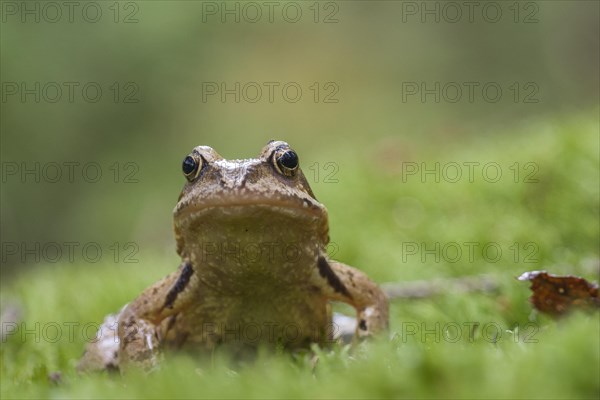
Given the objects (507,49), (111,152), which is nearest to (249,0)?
(111,152)

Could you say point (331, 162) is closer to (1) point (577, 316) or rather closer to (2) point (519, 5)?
(1) point (577, 316)

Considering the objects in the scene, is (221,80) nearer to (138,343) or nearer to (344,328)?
(344,328)

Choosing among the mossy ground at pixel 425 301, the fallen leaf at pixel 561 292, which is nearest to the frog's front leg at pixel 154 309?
the mossy ground at pixel 425 301

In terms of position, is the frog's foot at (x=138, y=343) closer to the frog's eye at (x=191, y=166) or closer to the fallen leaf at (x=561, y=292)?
the frog's eye at (x=191, y=166)

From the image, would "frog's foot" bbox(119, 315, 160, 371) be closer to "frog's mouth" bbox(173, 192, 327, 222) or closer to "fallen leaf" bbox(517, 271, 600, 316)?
"frog's mouth" bbox(173, 192, 327, 222)

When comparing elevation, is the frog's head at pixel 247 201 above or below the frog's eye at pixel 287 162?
below

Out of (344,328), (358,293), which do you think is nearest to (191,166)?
(358,293)
